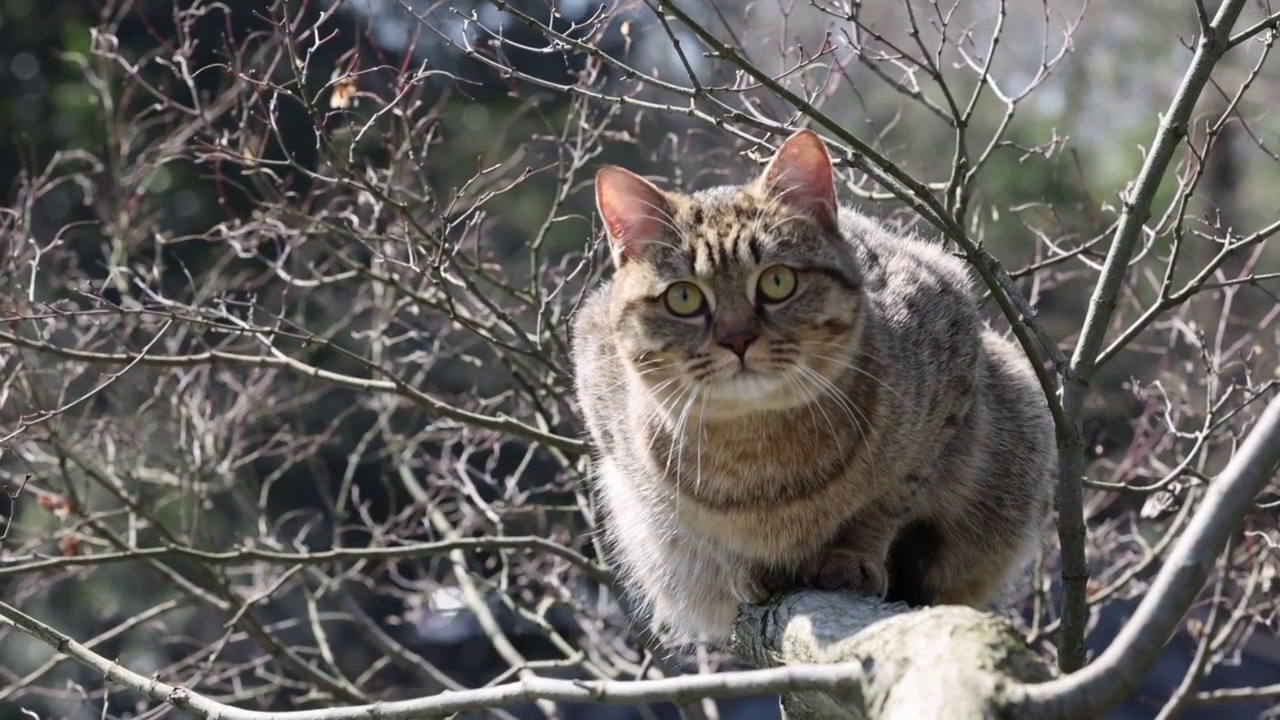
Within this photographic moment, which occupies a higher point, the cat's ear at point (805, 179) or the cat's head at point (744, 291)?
the cat's ear at point (805, 179)

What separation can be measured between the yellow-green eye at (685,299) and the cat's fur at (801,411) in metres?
0.02

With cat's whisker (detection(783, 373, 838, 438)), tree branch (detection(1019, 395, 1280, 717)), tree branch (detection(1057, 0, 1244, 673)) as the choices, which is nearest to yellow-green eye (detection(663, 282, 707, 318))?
cat's whisker (detection(783, 373, 838, 438))

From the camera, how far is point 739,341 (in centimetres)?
259

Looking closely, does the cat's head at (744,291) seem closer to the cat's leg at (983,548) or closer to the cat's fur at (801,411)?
the cat's fur at (801,411)

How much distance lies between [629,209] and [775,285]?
0.39 metres

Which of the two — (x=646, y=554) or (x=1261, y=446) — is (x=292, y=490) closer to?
Answer: (x=646, y=554)

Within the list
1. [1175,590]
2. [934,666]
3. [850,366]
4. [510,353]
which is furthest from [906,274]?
[1175,590]

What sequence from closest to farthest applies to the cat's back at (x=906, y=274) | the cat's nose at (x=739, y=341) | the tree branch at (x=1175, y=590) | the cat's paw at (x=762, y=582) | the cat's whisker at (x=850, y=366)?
the tree branch at (x=1175, y=590) → the cat's nose at (x=739, y=341) → the cat's whisker at (x=850, y=366) → the cat's paw at (x=762, y=582) → the cat's back at (x=906, y=274)

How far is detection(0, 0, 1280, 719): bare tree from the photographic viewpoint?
218 cm

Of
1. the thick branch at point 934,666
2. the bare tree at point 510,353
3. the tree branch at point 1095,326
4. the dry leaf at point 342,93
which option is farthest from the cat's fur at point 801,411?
A: the thick branch at point 934,666

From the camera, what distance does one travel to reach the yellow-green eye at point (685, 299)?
8.98ft

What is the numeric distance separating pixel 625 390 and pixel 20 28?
6.49 meters

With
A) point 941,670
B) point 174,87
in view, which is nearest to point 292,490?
point 174,87

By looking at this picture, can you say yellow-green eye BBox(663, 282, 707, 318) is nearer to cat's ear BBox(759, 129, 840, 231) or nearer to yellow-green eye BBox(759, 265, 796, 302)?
yellow-green eye BBox(759, 265, 796, 302)
